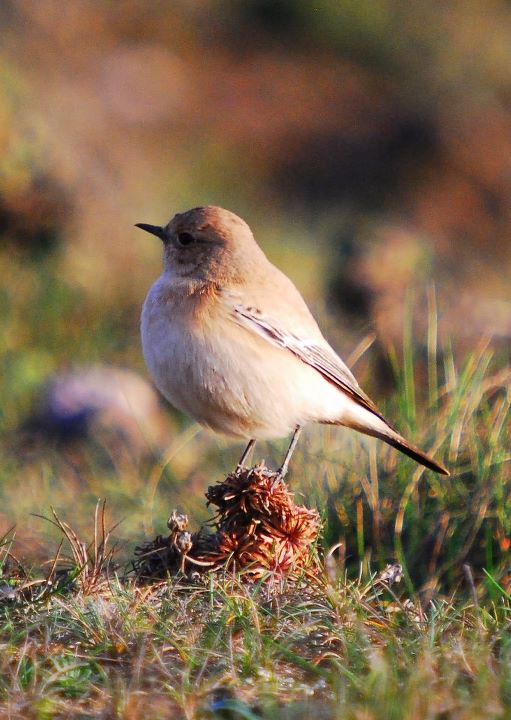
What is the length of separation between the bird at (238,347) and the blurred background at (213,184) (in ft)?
1.89

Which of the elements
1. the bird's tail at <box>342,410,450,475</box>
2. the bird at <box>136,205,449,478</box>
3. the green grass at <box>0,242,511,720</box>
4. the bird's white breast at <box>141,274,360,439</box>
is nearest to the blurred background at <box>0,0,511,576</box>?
the green grass at <box>0,242,511,720</box>

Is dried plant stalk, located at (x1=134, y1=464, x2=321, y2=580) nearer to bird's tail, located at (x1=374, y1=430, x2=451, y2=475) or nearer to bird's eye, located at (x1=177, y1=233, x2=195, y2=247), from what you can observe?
bird's tail, located at (x1=374, y1=430, x2=451, y2=475)

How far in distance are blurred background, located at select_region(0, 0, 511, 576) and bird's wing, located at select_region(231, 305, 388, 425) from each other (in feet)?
1.54

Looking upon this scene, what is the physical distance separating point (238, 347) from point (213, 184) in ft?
40.4

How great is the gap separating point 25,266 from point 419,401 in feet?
14.0

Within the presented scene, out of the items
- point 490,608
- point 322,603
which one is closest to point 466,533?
point 490,608

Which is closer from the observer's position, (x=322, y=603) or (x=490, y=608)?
(x=322, y=603)

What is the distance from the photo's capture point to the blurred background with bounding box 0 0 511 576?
7.94 metres

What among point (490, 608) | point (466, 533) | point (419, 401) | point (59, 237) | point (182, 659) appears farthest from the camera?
point (59, 237)

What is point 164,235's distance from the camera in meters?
5.77

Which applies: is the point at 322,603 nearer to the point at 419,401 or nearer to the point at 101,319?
the point at 419,401

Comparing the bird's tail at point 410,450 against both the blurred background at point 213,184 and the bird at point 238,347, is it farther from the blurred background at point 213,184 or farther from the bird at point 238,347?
the blurred background at point 213,184

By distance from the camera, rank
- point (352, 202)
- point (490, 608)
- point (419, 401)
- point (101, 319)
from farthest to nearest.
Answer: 1. point (352, 202)
2. point (101, 319)
3. point (419, 401)
4. point (490, 608)

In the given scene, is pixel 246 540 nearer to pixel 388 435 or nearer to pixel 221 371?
pixel 221 371
